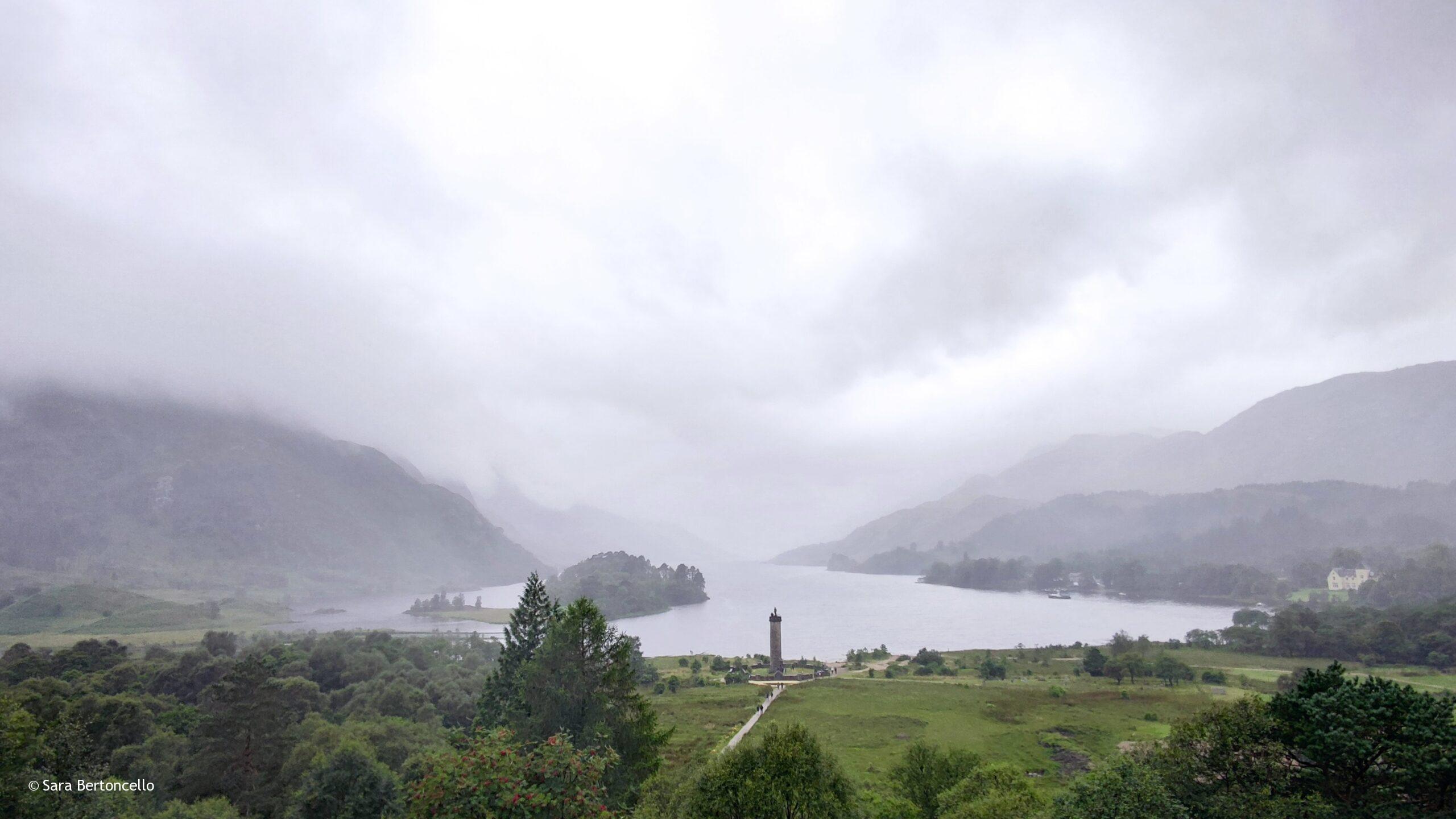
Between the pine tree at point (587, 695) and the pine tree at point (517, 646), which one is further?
the pine tree at point (517, 646)

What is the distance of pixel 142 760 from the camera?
3456 centimetres

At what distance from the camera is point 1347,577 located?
144 m

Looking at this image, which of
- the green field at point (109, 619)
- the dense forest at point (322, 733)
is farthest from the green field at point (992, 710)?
the green field at point (109, 619)

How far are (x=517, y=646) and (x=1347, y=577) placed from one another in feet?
615

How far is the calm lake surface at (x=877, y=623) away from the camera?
112188 mm

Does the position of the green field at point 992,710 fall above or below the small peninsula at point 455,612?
above

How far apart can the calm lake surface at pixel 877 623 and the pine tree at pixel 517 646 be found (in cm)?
6779

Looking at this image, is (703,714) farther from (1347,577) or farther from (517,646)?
(1347,577)

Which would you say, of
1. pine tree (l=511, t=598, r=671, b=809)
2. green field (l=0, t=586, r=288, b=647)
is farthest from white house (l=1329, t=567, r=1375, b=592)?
green field (l=0, t=586, r=288, b=647)

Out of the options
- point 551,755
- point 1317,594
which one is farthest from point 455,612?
point 1317,594

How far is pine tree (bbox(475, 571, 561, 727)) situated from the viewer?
35625 mm

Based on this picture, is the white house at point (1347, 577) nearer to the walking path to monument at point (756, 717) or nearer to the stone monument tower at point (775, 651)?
the stone monument tower at point (775, 651)

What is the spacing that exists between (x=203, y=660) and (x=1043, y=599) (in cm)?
20397

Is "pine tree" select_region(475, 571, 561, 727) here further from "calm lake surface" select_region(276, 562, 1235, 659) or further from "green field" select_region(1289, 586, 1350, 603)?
"green field" select_region(1289, 586, 1350, 603)
